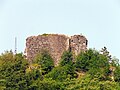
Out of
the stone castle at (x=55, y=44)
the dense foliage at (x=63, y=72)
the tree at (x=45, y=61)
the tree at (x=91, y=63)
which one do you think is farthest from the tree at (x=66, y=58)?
the tree at (x=45, y=61)

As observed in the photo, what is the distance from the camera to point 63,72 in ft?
246

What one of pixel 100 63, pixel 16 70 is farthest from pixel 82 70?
pixel 16 70

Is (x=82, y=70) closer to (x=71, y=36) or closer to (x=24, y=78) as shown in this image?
(x=71, y=36)

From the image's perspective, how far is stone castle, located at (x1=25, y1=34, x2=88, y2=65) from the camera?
7819 centimetres

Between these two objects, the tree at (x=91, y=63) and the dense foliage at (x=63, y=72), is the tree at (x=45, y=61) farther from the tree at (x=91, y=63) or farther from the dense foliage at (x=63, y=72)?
the tree at (x=91, y=63)

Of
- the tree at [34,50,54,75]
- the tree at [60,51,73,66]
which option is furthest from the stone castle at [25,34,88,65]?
the tree at [60,51,73,66]

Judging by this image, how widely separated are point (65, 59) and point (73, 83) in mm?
4662

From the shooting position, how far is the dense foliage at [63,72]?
70938mm

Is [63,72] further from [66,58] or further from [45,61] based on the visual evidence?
[45,61]

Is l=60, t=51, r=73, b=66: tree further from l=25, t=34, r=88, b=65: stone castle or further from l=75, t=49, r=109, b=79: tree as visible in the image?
l=25, t=34, r=88, b=65: stone castle

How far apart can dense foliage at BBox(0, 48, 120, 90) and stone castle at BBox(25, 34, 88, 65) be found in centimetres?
71

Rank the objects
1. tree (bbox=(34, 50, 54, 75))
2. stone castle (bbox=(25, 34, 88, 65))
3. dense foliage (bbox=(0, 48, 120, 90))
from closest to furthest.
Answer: dense foliage (bbox=(0, 48, 120, 90))
tree (bbox=(34, 50, 54, 75))
stone castle (bbox=(25, 34, 88, 65))

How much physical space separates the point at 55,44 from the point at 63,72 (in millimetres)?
4022

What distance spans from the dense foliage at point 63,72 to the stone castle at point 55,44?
0.71m
